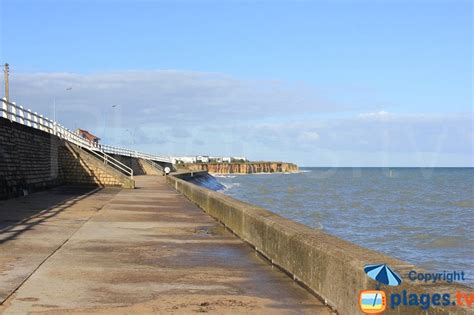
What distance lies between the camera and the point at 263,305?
636 cm

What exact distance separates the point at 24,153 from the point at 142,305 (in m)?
19.6

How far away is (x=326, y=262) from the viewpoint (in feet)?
20.7

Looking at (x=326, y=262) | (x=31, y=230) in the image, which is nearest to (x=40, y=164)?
(x=31, y=230)

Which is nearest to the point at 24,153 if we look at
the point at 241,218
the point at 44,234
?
the point at 44,234

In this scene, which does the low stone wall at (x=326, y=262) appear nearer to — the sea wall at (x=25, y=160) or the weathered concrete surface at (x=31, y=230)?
the weathered concrete surface at (x=31, y=230)

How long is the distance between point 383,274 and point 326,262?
1473 millimetres

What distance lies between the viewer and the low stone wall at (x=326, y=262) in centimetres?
455

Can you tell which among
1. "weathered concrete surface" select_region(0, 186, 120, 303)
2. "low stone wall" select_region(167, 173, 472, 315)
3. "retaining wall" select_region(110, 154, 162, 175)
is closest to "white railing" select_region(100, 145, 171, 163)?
"retaining wall" select_region(110, 154, 162, 175)

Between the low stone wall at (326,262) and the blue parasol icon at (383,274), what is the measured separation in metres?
0.07

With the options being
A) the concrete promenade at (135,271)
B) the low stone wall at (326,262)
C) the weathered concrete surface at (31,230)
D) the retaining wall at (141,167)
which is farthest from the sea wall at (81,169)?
the retaining wall at (141,167)

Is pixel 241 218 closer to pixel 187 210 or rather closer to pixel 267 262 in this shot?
pixel 267 262

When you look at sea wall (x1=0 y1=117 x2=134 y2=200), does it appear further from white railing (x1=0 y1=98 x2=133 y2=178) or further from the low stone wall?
the low stone wall

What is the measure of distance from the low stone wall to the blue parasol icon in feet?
0.22

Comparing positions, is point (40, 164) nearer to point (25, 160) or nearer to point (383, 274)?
point (25, 160)
